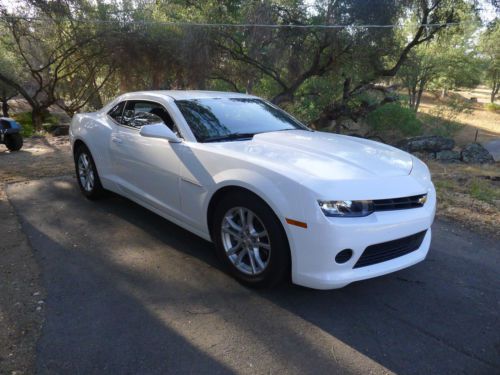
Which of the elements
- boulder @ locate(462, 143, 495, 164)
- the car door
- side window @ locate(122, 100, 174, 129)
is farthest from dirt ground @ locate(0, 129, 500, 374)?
side window @ locate(122, 100, 174, 129)

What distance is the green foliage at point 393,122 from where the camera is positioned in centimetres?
1744

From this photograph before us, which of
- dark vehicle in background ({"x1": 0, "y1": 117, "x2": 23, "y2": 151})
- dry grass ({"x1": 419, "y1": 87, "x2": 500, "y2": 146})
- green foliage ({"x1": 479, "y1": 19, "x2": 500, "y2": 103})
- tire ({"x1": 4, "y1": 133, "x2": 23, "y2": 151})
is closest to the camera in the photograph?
dark vehicle in background ({"x1": 0, "y1": 117, "x2": 23, "y2": 151})

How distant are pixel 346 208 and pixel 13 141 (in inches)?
337

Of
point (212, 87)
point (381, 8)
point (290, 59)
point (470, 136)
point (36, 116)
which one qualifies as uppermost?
point (381, 8)

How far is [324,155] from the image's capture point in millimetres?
3236

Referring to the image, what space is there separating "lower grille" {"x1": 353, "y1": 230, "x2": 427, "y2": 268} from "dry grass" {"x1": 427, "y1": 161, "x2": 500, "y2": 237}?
6.82ft

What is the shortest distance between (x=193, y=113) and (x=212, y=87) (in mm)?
14632

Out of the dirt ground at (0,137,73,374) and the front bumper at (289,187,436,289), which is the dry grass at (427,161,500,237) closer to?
the front bumper at (289,187,436,289)

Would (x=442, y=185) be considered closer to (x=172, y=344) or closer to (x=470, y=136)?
(x=172, y=344)

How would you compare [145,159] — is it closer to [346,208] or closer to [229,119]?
[229,119]

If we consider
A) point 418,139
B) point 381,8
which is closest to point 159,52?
point 381,8

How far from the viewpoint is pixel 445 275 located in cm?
359

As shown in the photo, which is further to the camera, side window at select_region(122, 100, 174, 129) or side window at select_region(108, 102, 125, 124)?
side window at select_region(108, 102, 125, 124)

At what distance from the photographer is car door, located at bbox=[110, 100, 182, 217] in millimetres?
3715
